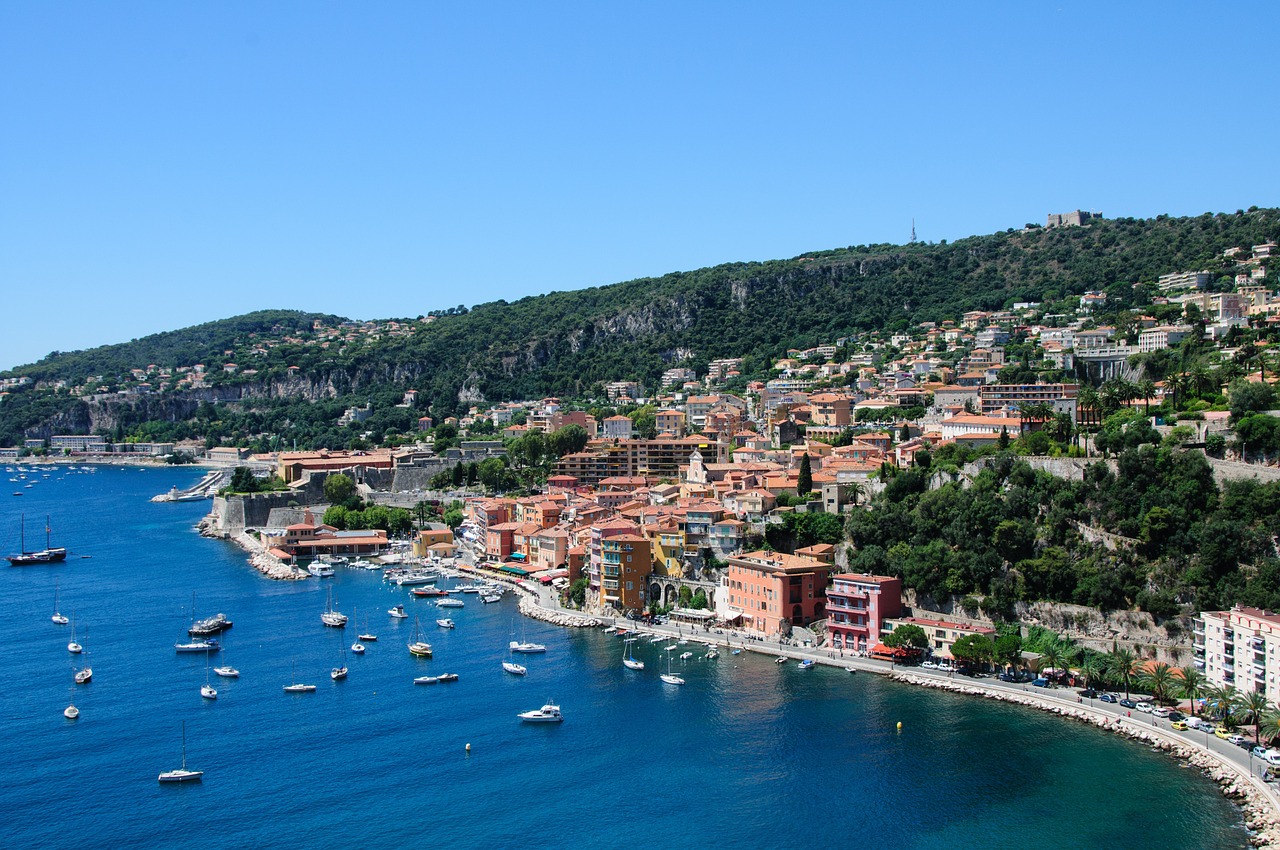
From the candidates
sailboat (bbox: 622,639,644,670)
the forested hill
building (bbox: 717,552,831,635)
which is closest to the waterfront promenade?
building (bbox: 717,552,831,635)

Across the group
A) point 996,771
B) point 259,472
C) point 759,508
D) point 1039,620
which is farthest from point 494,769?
point 259,472

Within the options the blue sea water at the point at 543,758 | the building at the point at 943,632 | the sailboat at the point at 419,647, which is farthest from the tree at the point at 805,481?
the sailboat at the point at 419,647

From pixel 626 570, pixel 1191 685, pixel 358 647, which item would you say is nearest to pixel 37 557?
pixel 358 647

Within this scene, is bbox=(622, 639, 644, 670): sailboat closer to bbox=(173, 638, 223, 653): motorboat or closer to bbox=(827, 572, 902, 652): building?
bbox=(827, 572, 902, 652): building

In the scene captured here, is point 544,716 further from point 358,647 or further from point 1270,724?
point 1270,724

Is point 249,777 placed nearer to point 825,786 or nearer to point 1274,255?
point 825,786

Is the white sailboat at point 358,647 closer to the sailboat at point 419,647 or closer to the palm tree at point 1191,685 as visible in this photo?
the sailboat at point 419,647
